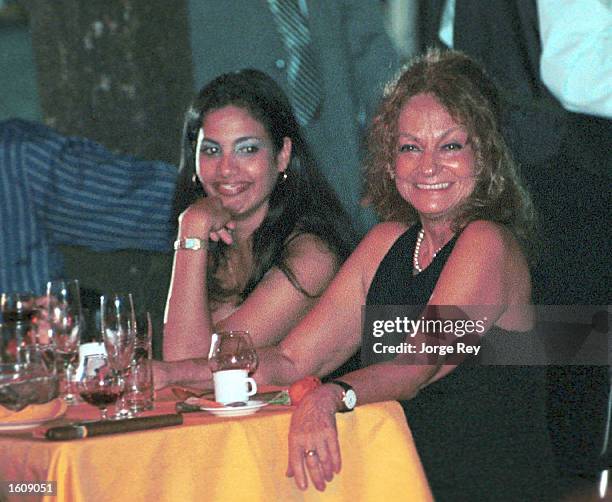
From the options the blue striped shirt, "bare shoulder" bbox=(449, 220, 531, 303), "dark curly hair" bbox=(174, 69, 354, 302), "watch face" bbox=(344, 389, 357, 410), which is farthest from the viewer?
the blue striped shirt

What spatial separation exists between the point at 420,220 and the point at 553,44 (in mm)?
482

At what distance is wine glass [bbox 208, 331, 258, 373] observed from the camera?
6.72 feet

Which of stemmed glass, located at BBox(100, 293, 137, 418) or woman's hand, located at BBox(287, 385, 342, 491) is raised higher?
stemmed glass, located at BBox(100, 293, 137, 418)

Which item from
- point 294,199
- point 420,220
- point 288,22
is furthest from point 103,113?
point 420,220

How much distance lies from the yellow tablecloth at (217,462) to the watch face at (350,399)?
0.05 ft

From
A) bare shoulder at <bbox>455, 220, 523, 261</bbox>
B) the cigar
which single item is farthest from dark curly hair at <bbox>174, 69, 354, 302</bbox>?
the cigar

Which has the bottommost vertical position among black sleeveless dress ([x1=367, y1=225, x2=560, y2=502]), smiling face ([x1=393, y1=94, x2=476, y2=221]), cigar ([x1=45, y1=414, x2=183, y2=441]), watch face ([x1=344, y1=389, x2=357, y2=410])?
black sleeveless dress ([x1=367, y1=225, x2=560, y2=502])

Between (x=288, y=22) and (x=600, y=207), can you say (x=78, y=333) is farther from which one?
(x=288, y=22)

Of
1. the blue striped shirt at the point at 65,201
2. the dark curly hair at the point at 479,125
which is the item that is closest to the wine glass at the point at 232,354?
the dark curly hair at the point at 479,125

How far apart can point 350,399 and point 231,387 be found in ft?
0.65

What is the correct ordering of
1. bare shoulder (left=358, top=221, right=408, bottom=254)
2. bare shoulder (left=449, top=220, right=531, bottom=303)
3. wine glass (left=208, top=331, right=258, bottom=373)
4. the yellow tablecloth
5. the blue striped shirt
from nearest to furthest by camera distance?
1. the yellow tablecloth
2. wine glass (left=208, top=331, right=258, bottom=373)
3. bare shoulder (left=449, top=220, right=531, bottom=303)
4. bare shoulder (left=358, top=221, right=408, bottom=254)
5. the blue striped shirt

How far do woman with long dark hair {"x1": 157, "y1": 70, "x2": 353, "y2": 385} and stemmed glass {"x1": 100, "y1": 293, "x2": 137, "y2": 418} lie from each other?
0.74 metres

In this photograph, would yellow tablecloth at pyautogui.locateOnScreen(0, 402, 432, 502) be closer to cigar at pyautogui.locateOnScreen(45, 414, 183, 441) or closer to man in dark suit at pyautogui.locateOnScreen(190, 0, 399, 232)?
cigar at pyautogui.locateOnScreen(45, 414, 183, 441)

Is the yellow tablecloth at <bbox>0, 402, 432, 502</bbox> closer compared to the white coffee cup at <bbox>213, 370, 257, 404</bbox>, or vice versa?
the yellow tablecloth at <bbox>0, 402, 432, 502</bbox>
